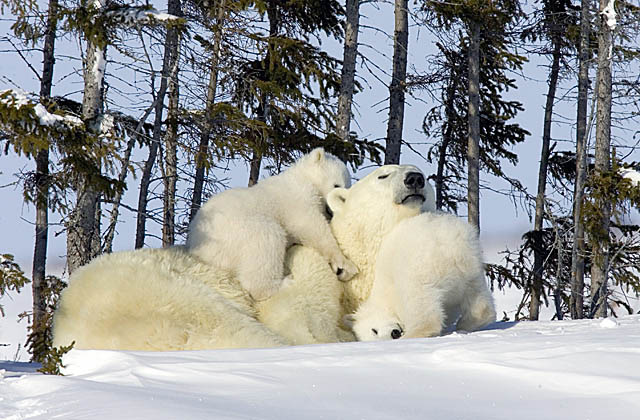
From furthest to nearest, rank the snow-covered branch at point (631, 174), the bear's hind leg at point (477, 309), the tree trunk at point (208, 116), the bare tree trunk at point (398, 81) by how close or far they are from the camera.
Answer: the bare tree trunk at point (398, 81) < the tree trunk at point (208, 116) < the snow-covered branch at point (631, 174) < the bear's hind leg at point (477, 309)

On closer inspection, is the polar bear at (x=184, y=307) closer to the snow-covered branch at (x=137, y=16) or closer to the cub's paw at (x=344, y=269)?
the cub's paw at (x=344, y=269)

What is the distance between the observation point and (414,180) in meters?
4.39

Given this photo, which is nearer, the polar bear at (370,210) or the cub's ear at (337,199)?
the polar bear at (370,210)

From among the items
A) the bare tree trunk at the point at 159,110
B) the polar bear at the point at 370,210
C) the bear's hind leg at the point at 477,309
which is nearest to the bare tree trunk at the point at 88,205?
the bare tree trunk at the point at 159,110

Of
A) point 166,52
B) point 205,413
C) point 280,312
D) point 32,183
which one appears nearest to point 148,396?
point 205,413

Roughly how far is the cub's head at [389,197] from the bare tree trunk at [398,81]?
27.2 feet

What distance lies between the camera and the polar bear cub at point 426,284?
401 centimetres

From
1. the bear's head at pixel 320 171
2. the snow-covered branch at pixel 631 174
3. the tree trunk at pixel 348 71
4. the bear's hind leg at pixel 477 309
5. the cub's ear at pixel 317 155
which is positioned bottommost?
the bear's hind leg at pixel 477 309

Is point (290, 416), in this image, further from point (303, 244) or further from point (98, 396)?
point (303, 244)

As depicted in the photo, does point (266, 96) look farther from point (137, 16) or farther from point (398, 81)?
point (137, 16)

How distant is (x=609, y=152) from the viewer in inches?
449

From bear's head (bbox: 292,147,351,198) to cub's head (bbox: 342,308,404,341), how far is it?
0.92 m

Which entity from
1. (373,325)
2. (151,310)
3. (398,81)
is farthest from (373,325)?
(398,81)

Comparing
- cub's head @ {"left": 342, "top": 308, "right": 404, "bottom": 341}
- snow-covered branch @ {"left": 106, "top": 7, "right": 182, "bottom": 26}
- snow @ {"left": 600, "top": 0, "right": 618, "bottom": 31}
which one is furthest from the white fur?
snow @ {"left": 600, "top": 0, "right": 618, "bottom": 31}
